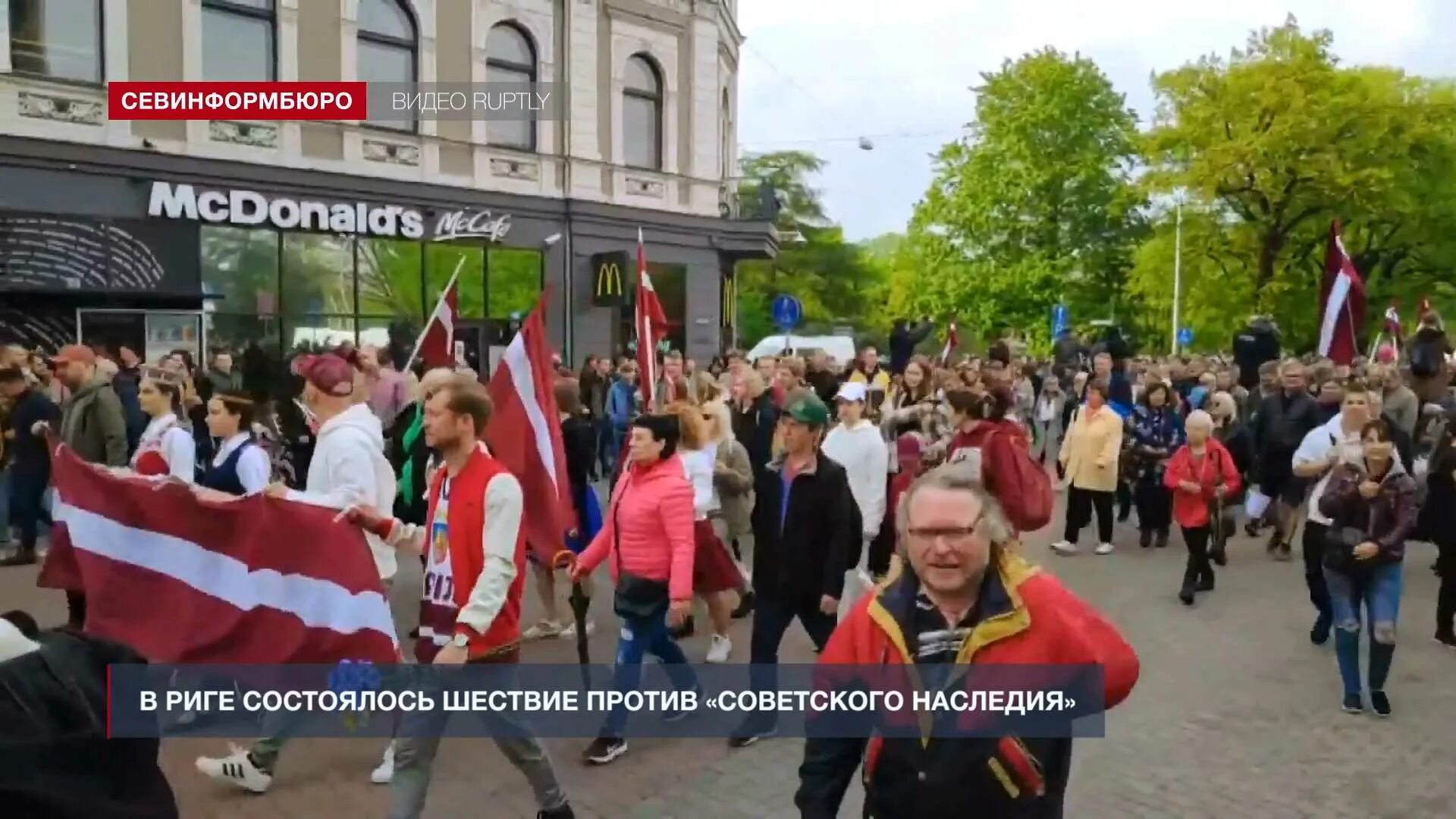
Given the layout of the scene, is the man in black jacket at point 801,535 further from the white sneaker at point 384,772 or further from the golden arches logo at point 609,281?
the golden arches logo at point 609,281

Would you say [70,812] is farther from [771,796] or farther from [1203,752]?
[1203,752]

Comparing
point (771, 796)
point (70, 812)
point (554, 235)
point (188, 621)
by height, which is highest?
point (554, 235)

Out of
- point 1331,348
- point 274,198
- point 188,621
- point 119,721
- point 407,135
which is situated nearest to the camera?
point 119,721

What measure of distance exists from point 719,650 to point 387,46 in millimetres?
17166


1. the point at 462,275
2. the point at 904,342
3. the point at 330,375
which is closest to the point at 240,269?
the point at 462,275

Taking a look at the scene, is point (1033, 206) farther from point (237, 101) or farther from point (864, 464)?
point (864, 464)

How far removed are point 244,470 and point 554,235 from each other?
18.7 meters

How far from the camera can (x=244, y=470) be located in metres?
6.17

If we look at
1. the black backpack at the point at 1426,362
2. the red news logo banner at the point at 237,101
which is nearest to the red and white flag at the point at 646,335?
the black backpack at the point at 1426,362

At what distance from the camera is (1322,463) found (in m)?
8.39

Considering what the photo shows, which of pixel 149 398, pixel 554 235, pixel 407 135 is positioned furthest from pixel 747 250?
pixel 149 398

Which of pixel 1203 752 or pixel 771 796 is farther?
pixel 1203 752

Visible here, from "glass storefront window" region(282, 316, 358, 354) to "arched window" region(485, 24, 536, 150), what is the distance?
15.0 feet
